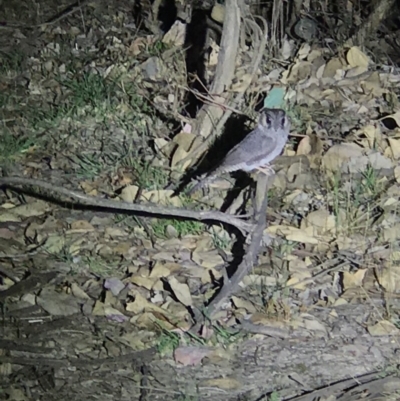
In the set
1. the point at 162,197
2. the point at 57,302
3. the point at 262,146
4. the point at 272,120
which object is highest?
the point at 272,120

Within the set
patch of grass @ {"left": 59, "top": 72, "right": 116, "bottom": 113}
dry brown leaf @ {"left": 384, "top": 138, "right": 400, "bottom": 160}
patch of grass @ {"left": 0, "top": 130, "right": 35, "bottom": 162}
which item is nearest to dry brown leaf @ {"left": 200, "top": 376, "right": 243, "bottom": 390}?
dry brown leaf @ {"left": 384, "top": 138, "right": 400, "bottom": 160}

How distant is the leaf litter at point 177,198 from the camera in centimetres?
525

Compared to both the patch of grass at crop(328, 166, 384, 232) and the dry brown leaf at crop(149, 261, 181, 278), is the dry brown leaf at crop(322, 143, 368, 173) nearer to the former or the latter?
the patch of grass at crop(328, 166, 384, 232)

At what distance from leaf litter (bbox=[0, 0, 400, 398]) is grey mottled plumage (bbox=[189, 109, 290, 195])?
0.85 feet

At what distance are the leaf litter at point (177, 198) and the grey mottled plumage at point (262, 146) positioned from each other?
0.85ft

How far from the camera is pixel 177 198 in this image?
609 centimetres

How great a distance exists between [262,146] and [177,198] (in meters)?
0.83

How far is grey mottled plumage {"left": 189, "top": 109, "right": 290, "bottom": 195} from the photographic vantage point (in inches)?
217

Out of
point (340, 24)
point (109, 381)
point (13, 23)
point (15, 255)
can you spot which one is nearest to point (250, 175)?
point (15, 255)

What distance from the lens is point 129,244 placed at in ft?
19.0

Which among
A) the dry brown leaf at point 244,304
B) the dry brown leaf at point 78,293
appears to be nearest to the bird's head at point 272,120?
the dry brown leaf at point 244,304

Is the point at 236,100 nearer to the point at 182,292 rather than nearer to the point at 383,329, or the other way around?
the point at 182,292

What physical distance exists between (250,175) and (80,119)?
5.52 ft

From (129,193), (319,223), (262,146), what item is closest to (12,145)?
(129,193)
